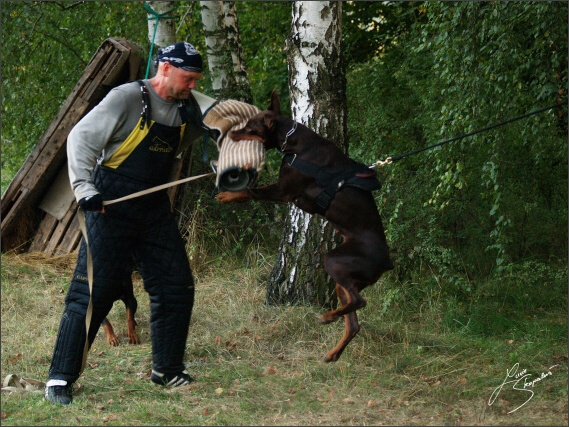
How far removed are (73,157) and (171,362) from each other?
59.4 inches

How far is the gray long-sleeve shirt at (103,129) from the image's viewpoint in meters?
4.44

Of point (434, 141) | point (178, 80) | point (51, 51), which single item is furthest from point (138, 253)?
point (51, 51)

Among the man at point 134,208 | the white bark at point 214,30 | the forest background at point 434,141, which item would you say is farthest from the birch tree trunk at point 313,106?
the white bark at point 214,30

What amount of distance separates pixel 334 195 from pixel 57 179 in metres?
5.33

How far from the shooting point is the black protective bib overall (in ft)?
15.3

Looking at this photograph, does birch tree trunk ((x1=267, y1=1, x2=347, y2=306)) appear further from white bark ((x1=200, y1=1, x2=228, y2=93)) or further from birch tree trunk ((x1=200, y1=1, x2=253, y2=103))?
white bark ((x1=200, y1=1, x2=228, y2=93))

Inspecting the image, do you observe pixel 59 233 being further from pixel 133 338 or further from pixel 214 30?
pixel 214 30

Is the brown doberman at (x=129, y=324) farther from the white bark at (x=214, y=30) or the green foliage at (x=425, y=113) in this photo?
the white bark at (x=214, y=30)

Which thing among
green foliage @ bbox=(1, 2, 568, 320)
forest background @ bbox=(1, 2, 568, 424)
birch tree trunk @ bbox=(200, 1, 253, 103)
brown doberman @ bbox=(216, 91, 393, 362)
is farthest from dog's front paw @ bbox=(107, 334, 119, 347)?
birch tree trunk @ bbox=(200, 1, 253, 103)

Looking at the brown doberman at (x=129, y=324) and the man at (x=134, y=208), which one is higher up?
the man at (x=134, y=208)

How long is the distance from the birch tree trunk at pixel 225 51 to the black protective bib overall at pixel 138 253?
4284mm

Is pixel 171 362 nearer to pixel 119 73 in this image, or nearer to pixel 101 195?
pixel 101 195

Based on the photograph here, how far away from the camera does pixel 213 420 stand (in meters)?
4.40

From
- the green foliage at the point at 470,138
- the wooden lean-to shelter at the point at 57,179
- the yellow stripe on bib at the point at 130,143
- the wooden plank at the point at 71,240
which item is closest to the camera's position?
the yellow stripe on bib at the point at 130,143
